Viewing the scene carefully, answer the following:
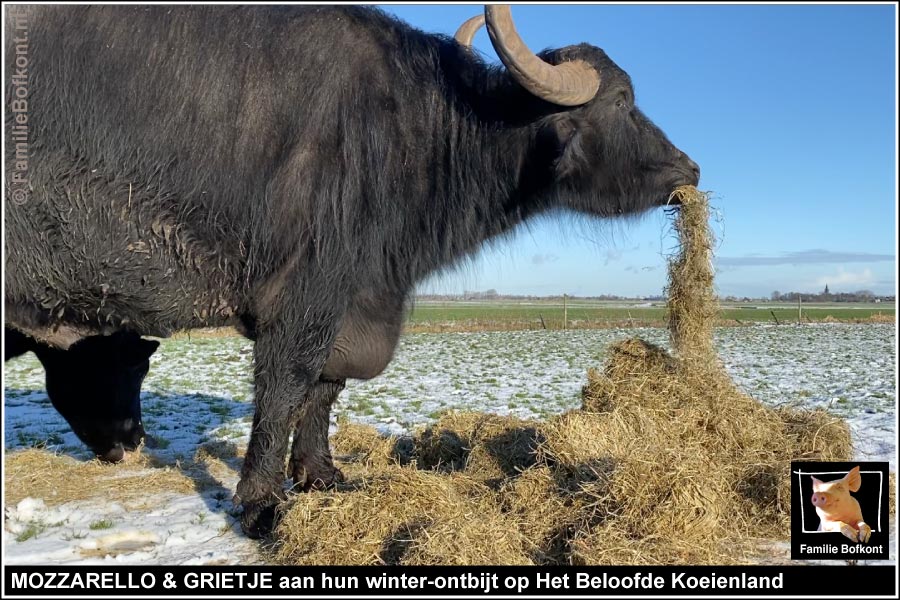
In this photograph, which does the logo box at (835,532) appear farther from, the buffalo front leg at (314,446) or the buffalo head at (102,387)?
the buffalo head at (102,387)

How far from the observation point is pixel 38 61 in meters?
3.54

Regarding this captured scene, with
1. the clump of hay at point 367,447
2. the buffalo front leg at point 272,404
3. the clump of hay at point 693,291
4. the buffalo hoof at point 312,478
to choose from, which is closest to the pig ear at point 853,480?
the clump of hay at point 693,291

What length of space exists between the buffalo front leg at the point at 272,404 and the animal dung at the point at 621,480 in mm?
320

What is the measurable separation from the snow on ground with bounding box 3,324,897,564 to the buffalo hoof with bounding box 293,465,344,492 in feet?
1.88

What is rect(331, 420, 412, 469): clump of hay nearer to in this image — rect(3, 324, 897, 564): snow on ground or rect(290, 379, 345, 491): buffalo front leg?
rect(290, 379, 345, 491): buffalo front leg

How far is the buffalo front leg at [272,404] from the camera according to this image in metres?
4.07

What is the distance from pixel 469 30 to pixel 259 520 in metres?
4.03

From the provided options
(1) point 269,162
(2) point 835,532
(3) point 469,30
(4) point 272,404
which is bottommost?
(2) point 835,532

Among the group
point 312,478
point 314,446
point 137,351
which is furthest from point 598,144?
point 137,351

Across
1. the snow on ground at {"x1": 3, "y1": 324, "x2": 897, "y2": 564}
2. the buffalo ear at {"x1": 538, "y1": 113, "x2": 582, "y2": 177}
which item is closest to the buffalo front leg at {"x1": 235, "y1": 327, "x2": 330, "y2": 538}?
the snow on ground at {"x1": 3, "y1": 324, "x2": 897, "y2": 564}

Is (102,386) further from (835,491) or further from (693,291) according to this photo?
(835,491)

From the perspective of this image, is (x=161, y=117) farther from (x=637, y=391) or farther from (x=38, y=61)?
(x=637, y=391)

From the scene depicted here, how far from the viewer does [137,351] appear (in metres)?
5.96
